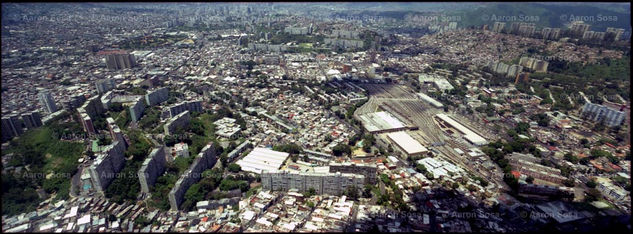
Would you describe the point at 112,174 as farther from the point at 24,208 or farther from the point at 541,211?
the point at 541,211

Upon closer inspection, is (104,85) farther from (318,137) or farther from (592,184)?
(592,184)

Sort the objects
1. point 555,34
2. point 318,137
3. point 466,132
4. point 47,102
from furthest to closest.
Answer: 1. point 555,34
2. point 47,102
3. point 466,132
4. point 318,137

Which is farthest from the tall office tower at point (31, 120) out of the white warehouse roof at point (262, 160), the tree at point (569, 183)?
the tree at point (569, 183)

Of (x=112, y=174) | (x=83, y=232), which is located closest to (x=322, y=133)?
(x=112, y=174)

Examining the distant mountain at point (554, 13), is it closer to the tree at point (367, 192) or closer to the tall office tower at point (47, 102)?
the tree at point (367, 192)

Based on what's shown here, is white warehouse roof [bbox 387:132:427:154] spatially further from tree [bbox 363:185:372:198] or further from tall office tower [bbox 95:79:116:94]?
tall office tower [bbox 95:79:116:94]

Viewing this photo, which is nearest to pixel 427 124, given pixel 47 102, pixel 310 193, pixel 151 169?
pixel 310 193
